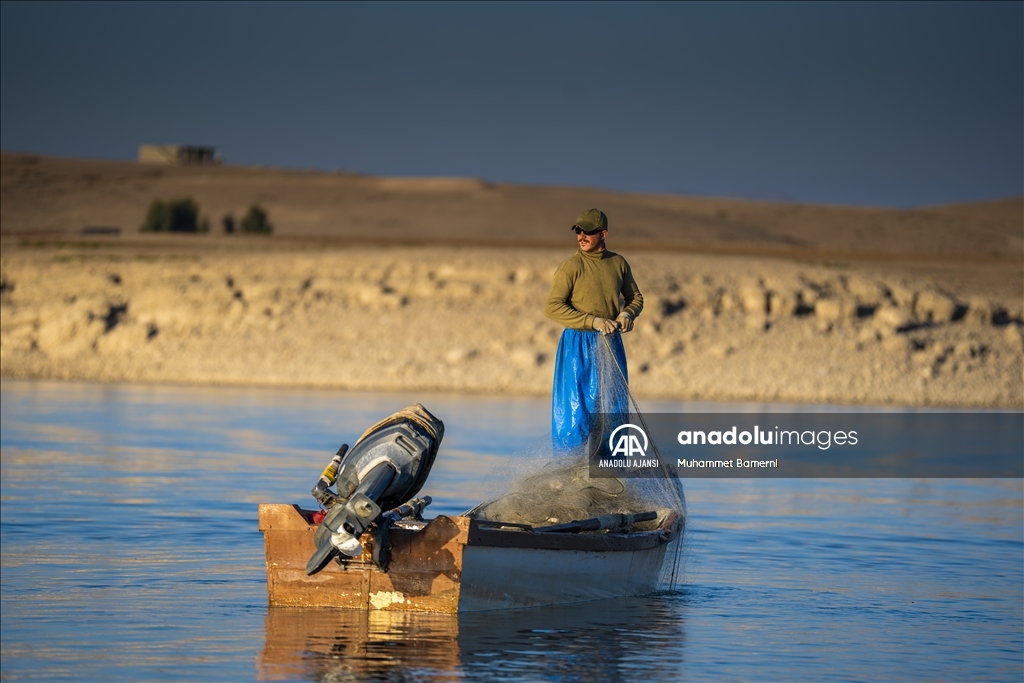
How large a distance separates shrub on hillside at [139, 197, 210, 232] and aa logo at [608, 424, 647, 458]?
59377mm

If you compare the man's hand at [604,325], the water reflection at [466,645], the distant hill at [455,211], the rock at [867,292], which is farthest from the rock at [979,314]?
the distant hill at [455,211]

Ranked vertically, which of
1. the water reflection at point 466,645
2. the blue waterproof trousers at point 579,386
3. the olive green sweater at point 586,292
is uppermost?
the olive green sweater at point 586,292

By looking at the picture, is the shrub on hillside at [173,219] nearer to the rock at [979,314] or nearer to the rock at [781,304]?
the rock at [781,304]

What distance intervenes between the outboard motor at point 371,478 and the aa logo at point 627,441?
1.88m

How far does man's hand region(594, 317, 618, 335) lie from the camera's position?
11.1 meters

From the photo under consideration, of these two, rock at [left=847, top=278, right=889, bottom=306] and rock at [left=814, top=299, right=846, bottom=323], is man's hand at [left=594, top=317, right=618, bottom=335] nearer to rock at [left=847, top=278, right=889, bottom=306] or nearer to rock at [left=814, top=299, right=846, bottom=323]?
rock at [left=814, top=299, right=846, bottom=323]

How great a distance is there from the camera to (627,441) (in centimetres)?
1177

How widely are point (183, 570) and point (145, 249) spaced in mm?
34149

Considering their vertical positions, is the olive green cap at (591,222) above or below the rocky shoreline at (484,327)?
below

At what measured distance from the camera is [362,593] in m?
10.2

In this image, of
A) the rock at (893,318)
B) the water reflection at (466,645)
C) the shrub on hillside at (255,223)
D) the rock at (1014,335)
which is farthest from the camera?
the shrub on hillside at (255,223)

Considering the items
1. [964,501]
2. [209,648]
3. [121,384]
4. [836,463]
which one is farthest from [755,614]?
[121,384]

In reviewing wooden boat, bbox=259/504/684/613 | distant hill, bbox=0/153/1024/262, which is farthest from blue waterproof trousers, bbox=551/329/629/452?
distant hill, bbox=0/153/1024/262

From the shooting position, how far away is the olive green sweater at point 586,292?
37.1 feet
